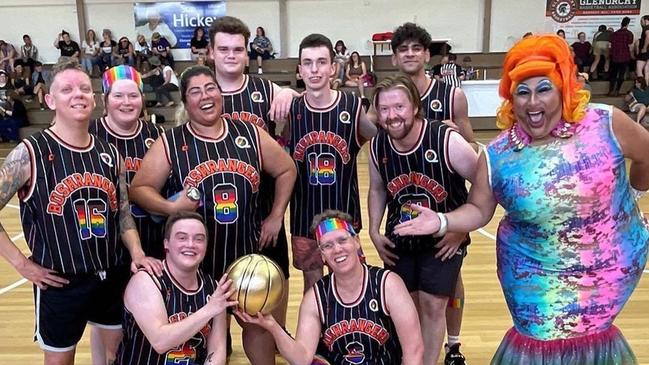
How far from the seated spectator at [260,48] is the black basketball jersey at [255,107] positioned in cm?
1234

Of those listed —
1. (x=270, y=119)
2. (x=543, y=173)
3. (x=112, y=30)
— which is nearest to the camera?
(x=543, y=173)

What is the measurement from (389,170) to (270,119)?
0.82m

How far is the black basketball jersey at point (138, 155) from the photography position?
3.04m

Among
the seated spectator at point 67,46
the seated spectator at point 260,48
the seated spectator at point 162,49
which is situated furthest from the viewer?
the seated spectator at point 260,48

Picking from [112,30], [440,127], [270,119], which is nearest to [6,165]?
[270,119]

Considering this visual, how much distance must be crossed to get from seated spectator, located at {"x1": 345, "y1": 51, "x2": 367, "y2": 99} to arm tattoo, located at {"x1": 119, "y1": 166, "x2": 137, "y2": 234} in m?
11.6

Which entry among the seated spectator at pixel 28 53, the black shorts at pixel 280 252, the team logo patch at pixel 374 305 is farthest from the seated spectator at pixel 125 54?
the team logo patch at pixel 374 305

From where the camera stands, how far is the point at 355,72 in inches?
570

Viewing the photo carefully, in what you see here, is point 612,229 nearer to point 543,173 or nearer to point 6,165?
point 543,173

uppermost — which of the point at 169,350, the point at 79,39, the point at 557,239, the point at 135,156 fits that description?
the point at 79,39

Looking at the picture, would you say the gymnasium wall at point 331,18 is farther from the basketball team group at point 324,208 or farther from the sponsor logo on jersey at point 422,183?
the sponsor logo on jersey at point 422,183

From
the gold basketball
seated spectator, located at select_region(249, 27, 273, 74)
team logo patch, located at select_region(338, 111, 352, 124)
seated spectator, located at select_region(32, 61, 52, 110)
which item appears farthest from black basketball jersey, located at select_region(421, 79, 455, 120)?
seated spectator, located at select_region(32, 61, 52, 110)

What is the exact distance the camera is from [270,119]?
338cm

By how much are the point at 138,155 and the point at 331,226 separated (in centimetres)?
113
